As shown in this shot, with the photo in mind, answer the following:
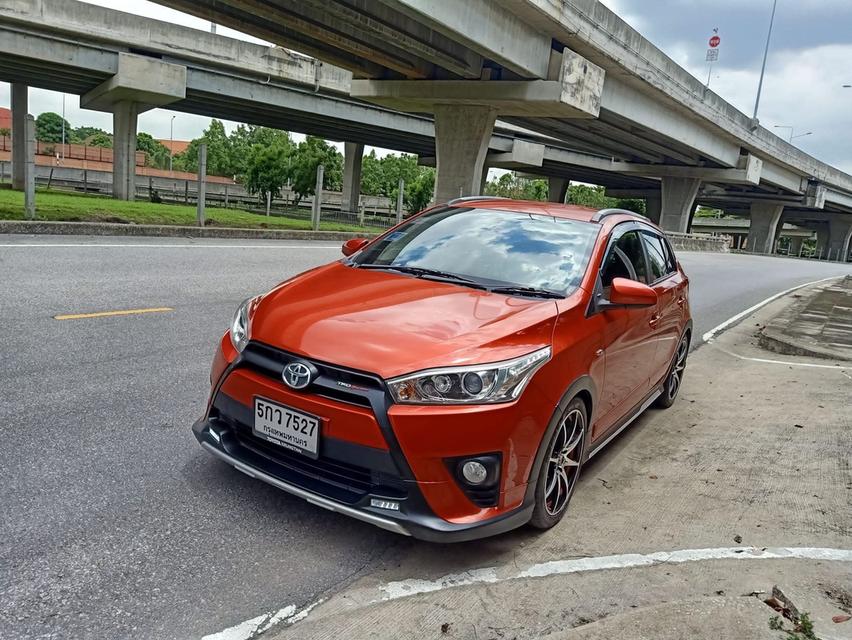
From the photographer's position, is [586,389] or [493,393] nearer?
[493,393]

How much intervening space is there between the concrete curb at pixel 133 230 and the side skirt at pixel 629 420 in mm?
12009

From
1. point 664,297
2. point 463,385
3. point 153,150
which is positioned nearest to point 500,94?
point 664,297

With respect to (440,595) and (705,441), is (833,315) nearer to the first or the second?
(705,441)

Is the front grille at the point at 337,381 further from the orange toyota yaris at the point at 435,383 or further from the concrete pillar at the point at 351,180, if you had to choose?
the concrete pillar at the point at 351,180

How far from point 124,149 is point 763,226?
60.7 metres

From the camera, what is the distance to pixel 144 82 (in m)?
27.9

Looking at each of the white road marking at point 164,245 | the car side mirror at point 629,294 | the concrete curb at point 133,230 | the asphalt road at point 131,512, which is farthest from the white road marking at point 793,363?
the concrete curb at point 133,230

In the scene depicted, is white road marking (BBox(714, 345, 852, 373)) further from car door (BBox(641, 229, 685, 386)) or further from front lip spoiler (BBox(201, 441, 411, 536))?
front lip spoiler (BBox(201, 441, 411, 536))

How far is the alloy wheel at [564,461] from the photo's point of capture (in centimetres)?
337

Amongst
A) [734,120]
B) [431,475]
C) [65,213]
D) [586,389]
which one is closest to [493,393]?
[431,475]

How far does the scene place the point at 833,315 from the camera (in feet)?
41.0

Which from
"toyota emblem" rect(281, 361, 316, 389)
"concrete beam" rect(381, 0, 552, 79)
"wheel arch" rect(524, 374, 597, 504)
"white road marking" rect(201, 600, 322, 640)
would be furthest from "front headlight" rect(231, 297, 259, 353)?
"concrete beam" rect(381, 0, 552, 79)

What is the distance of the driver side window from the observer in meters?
4.19

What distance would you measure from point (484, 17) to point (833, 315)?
12.2 m
